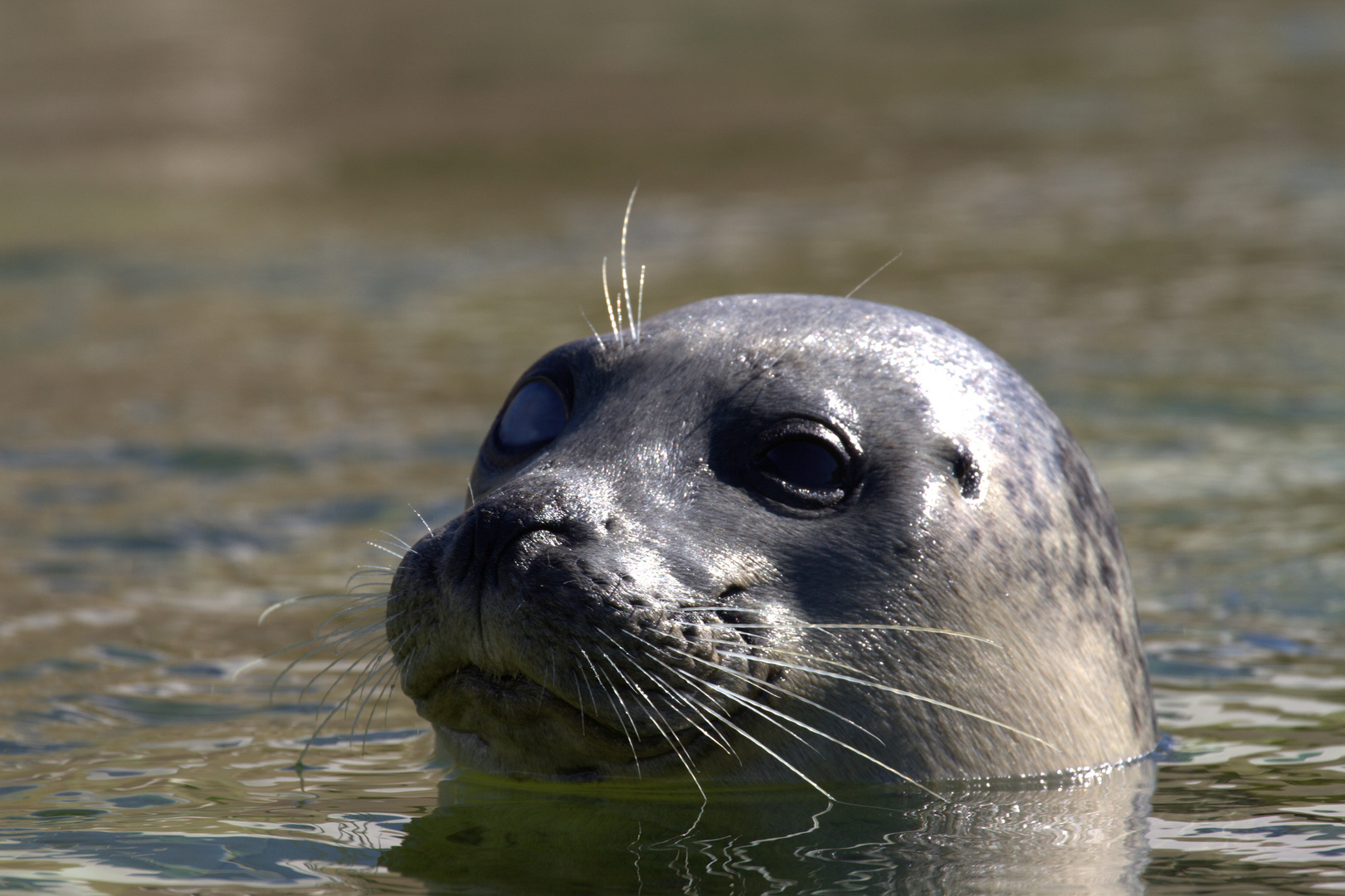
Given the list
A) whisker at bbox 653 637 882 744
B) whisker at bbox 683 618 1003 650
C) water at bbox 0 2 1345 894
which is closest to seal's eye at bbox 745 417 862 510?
whisker at bbox 683 618 1003 650

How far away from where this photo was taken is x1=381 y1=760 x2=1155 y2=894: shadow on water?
11.0ft

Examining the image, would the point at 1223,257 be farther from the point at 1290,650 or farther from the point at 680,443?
the point at 680,443

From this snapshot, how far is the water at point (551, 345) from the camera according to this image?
368 centimetres

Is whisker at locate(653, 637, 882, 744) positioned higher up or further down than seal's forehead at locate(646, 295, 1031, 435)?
further down

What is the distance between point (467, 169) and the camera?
17.5m

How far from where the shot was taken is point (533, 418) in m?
4.17

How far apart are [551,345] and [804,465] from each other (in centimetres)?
604

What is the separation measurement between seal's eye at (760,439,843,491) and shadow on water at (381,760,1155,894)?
594mm

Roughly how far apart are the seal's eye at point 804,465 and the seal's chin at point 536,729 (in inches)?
21.2

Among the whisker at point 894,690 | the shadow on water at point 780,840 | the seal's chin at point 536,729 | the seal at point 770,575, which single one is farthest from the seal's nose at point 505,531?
the shadow on water at point 780,840

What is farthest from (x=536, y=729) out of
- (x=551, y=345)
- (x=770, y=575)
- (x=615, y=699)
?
(x=551, y=345)

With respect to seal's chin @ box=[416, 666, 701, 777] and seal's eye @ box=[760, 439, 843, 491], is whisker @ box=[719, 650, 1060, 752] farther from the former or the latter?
seal's eye @ box=[760, 439, 843, 491]

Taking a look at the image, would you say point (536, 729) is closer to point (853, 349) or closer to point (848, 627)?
point (848, 627)

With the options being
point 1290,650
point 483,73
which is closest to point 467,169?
point 483,73
